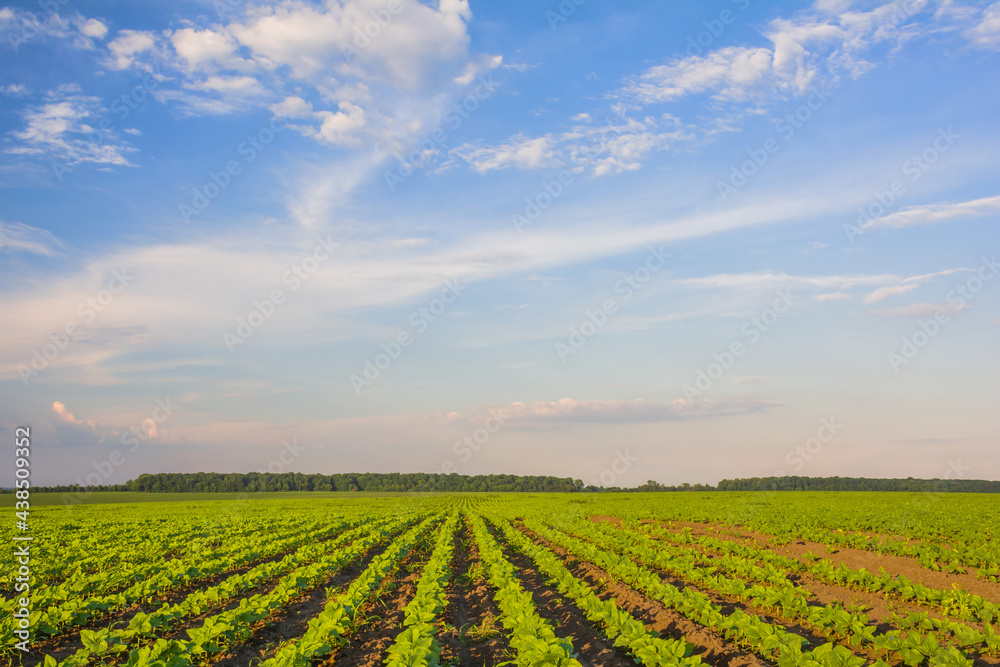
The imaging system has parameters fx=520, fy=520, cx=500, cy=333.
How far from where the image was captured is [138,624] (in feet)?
25.3

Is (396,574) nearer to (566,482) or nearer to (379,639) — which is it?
(379,639)

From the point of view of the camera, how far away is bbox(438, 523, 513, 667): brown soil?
824cm

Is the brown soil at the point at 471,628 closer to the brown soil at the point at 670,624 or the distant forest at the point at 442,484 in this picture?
the brown soil at the point at 670,624

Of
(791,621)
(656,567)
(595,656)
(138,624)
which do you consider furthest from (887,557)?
(138,624)

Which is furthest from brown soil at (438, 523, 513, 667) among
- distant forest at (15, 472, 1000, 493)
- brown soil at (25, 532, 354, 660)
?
distant forest at (15, 472, 1000, 493)

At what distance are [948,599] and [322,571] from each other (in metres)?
14.0

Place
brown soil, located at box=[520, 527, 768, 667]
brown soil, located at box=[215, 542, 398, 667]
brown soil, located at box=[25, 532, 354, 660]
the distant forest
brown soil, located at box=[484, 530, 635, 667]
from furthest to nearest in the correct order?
1. the distant forest
2. brown soil, located at box=[25, 532, 354, 660]
3. brown soil, located at box=[215, 542, 398, 667]
4. brown soil, located at box=[484, 530, 635, 667]
5. brown soil, located at box=[520, 527, 768, 667]

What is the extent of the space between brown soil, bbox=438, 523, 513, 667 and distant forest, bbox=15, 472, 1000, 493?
123 m

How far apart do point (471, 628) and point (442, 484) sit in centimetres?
17332

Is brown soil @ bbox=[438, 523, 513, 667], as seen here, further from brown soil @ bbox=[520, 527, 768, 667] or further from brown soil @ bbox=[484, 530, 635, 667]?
brown soil @ bbox=[520, 527, 768, 667]

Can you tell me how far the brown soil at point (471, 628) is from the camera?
27.0 feet

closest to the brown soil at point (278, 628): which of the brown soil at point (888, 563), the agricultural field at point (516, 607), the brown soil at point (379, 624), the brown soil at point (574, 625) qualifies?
the agricultural field at point (516, 607)

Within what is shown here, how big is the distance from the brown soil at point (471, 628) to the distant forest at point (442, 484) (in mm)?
123446

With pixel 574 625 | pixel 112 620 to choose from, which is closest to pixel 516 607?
pixel 574 625
